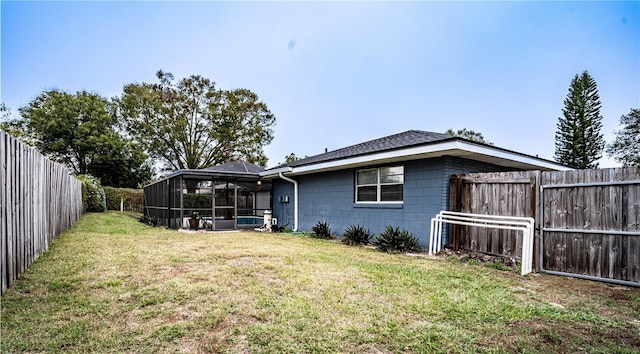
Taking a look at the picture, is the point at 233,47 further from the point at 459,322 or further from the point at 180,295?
the point at 459,322

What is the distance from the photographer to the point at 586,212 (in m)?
4.85

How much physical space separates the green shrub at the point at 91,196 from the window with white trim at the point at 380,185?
543 inches

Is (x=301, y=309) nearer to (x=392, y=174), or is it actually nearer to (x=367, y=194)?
(x=392, y=174)

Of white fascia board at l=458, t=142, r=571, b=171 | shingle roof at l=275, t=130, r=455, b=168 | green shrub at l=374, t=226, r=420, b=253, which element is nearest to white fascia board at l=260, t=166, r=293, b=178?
shingle roof at l=275, t=130, r=455, b=168

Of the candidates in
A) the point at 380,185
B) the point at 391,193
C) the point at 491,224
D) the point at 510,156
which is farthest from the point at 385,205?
the point at 510,156

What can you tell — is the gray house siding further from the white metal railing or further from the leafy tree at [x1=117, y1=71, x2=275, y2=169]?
the leafy tree at [x1=117, y1=71, x2=275, y2=169]

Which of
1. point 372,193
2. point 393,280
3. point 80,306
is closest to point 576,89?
point 372,193

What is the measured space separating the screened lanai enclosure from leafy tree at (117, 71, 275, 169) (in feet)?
34.5

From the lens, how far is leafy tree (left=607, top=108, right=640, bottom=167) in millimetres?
27438

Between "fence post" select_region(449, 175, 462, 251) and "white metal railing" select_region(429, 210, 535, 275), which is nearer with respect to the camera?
"white metal railing" select_region(429, 210, 535, 275)

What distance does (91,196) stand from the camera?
15562 mm

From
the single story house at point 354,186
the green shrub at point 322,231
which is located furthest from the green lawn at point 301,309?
the green shrub at point 322,231

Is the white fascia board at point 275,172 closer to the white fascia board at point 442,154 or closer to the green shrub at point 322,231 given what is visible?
the white fascia board at point 442,154

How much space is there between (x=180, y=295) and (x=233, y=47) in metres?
12.3
